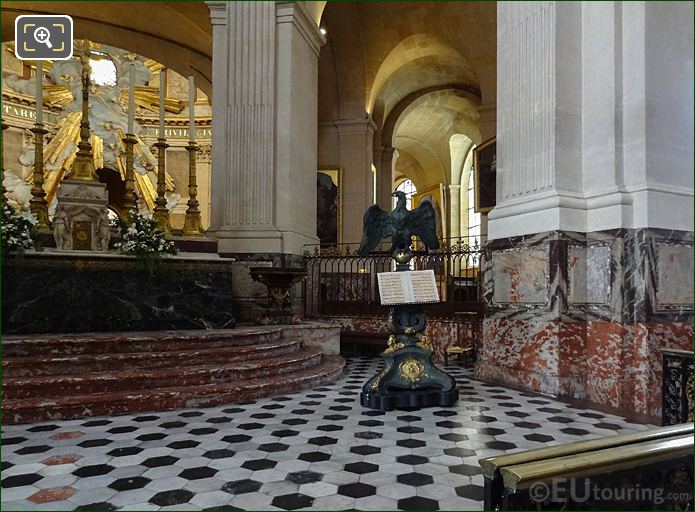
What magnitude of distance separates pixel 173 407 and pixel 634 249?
4735 mm

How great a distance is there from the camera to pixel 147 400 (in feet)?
15.6

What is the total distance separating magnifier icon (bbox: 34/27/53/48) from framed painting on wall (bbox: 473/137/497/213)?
10067 millimetres

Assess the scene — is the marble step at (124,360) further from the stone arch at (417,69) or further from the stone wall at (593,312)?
the stone arch at (417,69)

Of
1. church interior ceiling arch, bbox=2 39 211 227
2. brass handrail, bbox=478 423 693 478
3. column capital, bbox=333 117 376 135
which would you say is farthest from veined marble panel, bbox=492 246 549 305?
church interior ceiling arch, bbox=2 39 211 227

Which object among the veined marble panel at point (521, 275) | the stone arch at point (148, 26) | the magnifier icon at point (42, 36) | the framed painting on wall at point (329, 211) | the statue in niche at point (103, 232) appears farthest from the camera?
the framed painting on wall at point (329, 211)

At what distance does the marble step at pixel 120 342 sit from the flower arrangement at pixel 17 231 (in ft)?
3.36

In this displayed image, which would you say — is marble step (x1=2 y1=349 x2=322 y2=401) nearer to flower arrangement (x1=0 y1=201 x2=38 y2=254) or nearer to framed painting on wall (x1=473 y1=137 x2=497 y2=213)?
flower arrangement (x1=0 y1=201 x2=38 y2=254)

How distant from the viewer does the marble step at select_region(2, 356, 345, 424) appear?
4.39 metres

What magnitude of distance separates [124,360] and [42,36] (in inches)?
159

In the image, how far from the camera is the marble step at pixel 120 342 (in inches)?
198

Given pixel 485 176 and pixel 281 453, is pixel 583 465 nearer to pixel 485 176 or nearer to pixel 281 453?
pixel 281 453

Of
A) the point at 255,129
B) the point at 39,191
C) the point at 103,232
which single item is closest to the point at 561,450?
the point at 103,232

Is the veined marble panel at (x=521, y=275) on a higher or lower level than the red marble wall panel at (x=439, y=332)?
higher

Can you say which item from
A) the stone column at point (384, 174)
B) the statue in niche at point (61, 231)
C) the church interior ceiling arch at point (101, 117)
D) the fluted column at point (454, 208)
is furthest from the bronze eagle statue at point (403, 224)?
the fluted column at point (454, 208)
